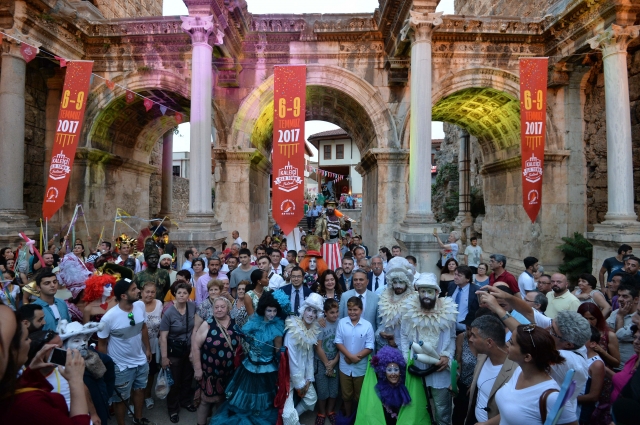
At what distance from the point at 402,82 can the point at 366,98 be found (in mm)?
1214

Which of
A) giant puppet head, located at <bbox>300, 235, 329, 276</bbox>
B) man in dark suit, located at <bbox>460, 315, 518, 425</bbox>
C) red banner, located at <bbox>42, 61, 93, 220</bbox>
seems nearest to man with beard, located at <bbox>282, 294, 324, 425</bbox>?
man in dark suit, located at <bbox>460, 315, 518, 425</bbox>

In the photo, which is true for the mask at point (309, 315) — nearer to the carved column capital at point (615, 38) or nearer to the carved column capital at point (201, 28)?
the carved column capital at point (201, 28)

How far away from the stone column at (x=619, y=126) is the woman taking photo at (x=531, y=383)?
9052mm

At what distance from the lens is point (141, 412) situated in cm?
442

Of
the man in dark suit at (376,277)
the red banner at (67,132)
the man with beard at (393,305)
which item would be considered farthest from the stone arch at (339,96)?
the man with beard at (393,305)

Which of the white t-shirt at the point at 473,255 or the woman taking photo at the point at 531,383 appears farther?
the white t-shirt at the point at 473,255

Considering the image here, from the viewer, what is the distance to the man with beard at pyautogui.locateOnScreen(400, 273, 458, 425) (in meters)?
3.88

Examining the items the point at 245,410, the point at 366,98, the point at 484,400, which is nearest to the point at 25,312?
the point at 245,410

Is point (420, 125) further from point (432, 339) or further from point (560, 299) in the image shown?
point (432, 339)

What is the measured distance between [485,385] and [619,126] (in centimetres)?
960

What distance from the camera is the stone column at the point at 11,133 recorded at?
963 centimetres

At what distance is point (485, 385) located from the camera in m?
2.96

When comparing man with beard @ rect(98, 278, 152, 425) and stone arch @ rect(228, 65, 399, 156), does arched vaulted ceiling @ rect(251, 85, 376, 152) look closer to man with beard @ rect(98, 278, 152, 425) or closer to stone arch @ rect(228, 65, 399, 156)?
stone arch @ rect(228, 65, 399, 156)

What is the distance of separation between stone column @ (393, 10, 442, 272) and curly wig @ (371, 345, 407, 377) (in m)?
5.48
